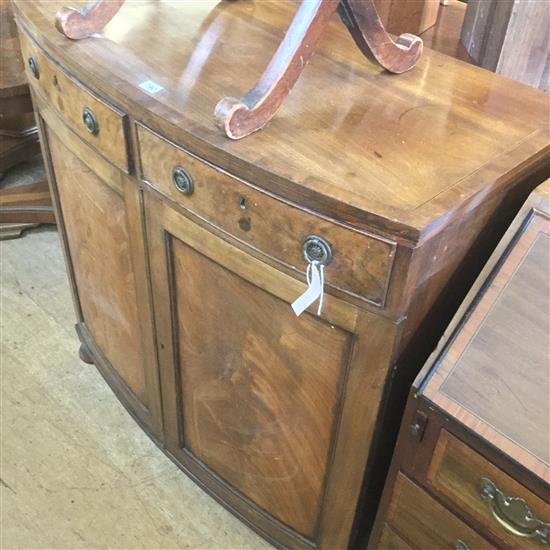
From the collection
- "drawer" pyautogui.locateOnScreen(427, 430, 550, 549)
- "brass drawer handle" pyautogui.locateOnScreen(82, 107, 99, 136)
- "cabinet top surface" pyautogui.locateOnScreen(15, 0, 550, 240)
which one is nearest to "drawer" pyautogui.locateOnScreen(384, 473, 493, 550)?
"drawer" pyautogui.locateOnScreen(427, 430, 550, 549)

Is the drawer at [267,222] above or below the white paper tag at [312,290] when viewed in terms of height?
above

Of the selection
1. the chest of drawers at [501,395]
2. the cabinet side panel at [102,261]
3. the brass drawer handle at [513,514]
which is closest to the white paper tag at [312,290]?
the chest of drawers at [501,395]

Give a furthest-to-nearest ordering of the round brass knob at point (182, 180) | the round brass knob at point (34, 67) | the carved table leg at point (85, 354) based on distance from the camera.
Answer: the carved table leg at point (85, 354) → the round brass knob at point (34, 67) → the round brass knob at point (182, 180)

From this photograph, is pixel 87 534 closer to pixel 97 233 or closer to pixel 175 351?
pixel 175 351

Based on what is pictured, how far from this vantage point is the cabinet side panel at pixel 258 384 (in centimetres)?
90

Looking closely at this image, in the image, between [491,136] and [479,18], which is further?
[479,18]

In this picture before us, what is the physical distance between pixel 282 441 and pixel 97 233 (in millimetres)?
503

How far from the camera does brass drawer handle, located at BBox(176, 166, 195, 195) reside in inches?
34.0

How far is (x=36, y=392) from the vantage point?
63.8 inches

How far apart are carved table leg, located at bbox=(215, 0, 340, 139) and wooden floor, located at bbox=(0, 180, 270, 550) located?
91cm

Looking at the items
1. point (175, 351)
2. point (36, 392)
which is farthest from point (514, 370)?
point (36, 392)

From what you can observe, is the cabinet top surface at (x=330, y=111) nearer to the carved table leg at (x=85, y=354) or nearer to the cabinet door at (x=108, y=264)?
the cabinet door at (x=108, y=264)

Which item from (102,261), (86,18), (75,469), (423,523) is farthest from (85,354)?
(423,523)

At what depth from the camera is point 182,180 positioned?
2.86 ft
